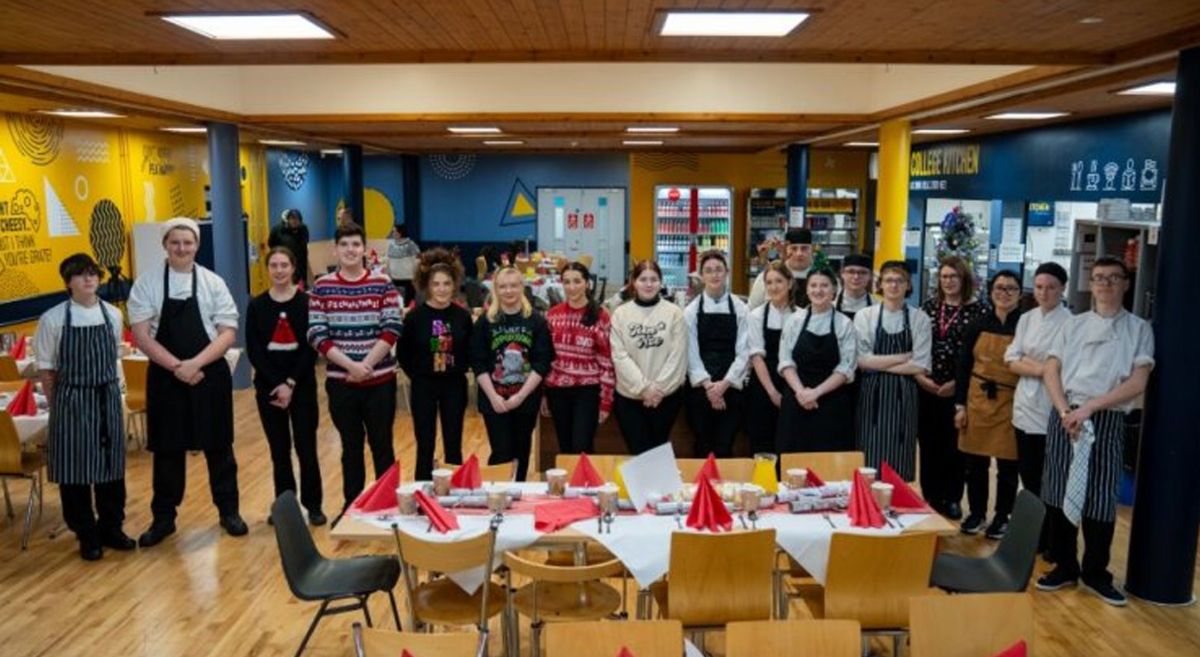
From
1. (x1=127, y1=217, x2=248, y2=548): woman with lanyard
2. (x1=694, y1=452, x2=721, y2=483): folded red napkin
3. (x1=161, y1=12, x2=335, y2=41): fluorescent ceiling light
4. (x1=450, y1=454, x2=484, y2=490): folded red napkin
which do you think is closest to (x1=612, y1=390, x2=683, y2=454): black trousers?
(x1=694, y1=452, x2=721, y2=483): folded red napkin

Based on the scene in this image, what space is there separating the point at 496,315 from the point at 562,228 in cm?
1413

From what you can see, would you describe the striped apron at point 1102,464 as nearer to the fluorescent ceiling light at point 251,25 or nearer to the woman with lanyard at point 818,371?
the woman with lanyard at point 818,371

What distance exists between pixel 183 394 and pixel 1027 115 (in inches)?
314

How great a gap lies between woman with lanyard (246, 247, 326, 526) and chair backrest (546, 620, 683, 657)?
348 centimetres

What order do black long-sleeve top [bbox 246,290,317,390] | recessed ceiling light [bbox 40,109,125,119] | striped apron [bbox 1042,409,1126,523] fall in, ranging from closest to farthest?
striped apron [bbox 1042,409,1126,523] → black long-sleeve top [bbox 246,290,317,390] → recessed ceiling light [bbox 40,109,125,119]

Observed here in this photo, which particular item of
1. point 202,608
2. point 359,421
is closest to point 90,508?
point 202,608

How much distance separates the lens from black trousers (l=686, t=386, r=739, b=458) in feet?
20.2

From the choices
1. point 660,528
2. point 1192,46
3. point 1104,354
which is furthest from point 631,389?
point 1192,46

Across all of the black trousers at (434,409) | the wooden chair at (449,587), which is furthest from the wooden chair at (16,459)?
the wooden chair at (449,587)

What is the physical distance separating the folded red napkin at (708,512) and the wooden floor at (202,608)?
95 cm

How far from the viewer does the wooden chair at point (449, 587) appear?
3642mm

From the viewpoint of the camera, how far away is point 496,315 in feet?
19.1

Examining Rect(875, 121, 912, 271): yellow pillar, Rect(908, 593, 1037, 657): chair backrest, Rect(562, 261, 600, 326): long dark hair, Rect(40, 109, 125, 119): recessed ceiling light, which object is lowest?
Rect(908, 593, 1037, 657): chair backrest

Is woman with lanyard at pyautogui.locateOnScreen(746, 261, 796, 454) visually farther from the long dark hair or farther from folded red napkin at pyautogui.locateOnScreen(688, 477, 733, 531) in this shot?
folded red napkin at pyautogui.locateOnScreen(688, 477, 733, 531)
